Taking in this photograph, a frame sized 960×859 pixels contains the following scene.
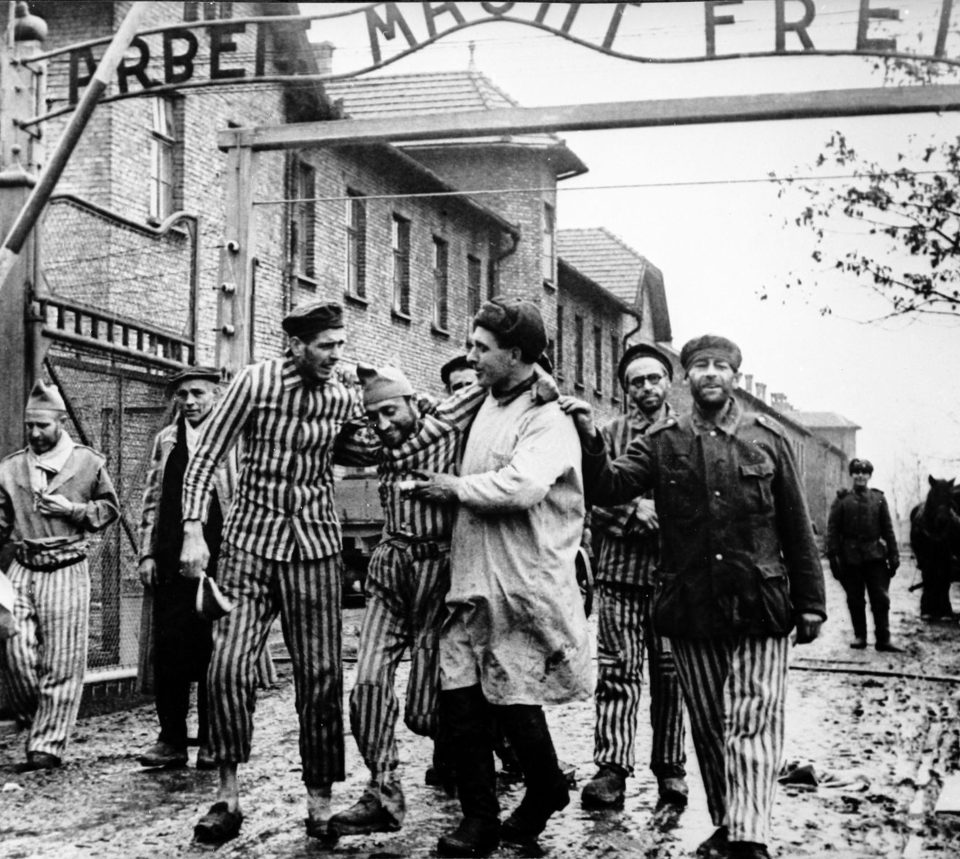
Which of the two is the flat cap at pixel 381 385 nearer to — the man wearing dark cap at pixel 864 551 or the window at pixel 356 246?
the man wearing dark cap at pixel 864 551

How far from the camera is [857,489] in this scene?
15836 mm

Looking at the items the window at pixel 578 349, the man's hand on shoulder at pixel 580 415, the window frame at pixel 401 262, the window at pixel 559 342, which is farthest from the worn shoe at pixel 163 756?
the window at pixel 578 349

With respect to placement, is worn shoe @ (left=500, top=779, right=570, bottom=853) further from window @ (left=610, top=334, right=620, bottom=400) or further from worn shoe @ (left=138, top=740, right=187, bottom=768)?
window @ (left=610, top=334, right=620, bottom=400)

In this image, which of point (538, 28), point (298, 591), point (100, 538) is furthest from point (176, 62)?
point (298, 591)

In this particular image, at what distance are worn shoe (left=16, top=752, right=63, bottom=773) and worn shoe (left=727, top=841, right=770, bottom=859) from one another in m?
3.80

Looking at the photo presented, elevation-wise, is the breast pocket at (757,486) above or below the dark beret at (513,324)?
below

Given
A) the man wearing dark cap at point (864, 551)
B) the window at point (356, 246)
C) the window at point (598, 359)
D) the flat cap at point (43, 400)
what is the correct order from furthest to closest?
the window at point (598, 359), the window at point (356, 246), the man wearing dark cap at point (864, 551), the flat cap at point (43, 400)

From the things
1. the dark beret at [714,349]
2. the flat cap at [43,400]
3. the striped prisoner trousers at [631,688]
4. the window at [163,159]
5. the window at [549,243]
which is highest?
the window at [549,243]

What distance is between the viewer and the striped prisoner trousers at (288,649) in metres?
5.58

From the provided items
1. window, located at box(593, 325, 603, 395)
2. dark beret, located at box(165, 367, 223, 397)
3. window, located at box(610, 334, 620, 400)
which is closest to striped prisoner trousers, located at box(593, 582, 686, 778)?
dark beret, located at box(165, 367, 223, 397)

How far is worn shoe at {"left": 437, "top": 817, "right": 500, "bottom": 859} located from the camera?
203 inches

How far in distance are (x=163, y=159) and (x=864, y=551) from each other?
1046 cm

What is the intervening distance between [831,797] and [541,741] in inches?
81.5

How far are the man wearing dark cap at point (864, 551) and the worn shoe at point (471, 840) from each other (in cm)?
1053
